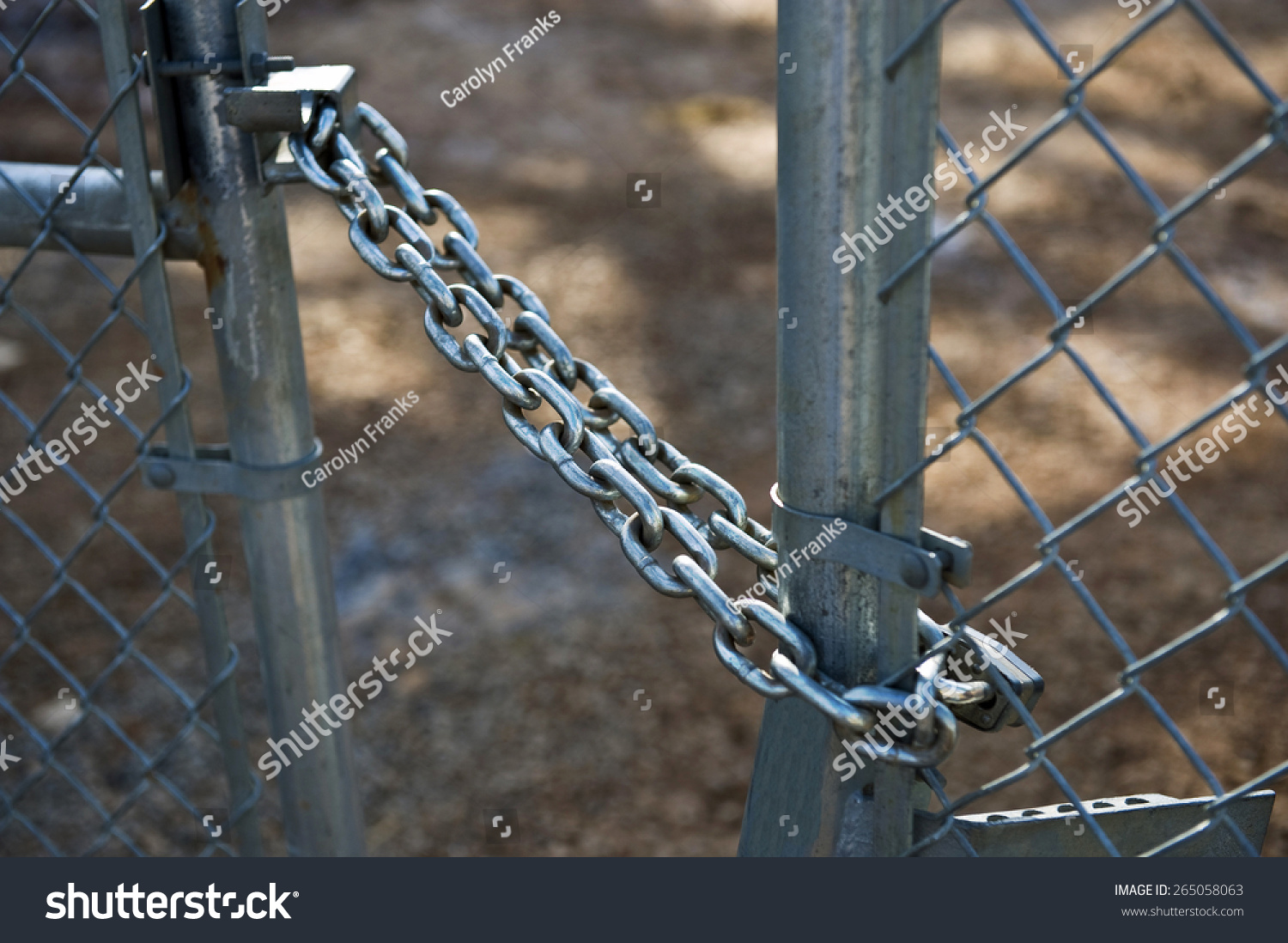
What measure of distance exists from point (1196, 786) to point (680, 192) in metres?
3.09

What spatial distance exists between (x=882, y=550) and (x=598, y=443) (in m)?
0.25

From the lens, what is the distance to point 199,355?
13.0 ft

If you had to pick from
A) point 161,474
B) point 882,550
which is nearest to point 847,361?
point 882,550

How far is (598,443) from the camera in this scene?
100cm

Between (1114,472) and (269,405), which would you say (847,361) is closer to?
(269,405)

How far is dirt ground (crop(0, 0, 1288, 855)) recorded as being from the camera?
95.6 inches

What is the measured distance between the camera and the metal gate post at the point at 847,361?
31.3 inches

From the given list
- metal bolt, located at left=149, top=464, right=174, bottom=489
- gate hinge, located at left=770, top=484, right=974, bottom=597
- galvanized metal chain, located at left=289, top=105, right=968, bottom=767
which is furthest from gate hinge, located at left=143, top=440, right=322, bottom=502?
gate hinge, located at left=770, top=484, right=974, bottom=597

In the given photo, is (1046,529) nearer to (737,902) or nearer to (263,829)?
(737,902)

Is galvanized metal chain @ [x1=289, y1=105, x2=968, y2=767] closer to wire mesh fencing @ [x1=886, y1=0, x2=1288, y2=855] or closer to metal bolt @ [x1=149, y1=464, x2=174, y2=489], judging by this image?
wire mesh fencing @ [x1=886, y1=0, x2=1288, y2=855]

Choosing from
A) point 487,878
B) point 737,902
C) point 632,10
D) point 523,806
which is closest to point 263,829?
point 523,806

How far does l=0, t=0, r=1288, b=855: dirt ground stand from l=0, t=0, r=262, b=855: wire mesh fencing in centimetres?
2

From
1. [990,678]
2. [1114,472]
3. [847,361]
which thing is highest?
[1114,472]

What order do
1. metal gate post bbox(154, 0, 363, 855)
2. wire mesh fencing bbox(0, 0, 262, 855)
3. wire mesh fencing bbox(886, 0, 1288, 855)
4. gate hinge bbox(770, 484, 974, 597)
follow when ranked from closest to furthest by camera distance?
wire mesh fencing bbox(886, 0, 1288, 855)
gate hinge bbox(770, 484, 974, 597)
metal gate post bbox(154, 0, 363, 855)
wire mesh fencing bbox(0, 0, 262, 855)
